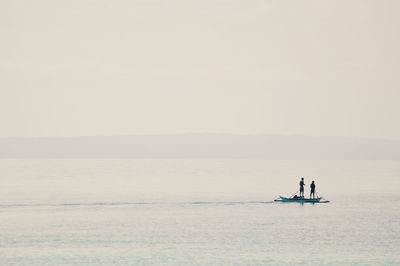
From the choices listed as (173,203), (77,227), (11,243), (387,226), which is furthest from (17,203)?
(387,226)

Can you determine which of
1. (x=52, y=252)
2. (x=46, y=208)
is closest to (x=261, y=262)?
(x=52, y=252)

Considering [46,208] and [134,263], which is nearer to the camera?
[134,263]

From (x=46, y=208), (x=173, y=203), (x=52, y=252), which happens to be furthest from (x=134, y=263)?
(x=173, y=203)

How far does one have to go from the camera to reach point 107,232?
72.8 meters

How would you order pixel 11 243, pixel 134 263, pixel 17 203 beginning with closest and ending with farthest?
pixel 134 263, pixel 11 243, pixel 17 203

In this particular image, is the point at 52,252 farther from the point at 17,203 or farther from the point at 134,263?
the point at 17,203

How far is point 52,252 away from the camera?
61344 millimetres

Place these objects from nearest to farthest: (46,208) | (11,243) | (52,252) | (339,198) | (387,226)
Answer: (52,252)
(11,243)
(387,226)
(46,208)
(339,198)

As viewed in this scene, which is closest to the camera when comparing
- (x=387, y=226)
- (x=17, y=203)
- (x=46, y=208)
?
(x=387, y=226)

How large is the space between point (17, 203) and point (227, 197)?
2970 centimetres

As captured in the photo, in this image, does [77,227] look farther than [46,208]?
No

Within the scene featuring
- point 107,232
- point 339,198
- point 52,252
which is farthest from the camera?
point 339,198

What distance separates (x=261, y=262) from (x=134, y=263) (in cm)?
794

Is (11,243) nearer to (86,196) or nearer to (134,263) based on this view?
(134,263)
